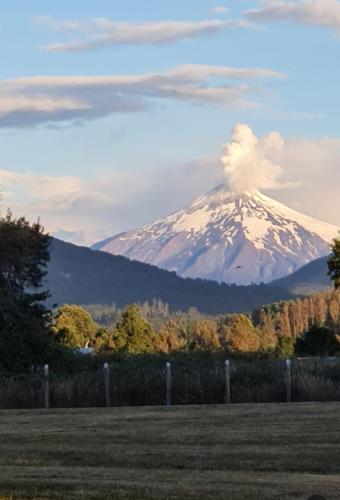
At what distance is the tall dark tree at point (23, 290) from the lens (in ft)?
132

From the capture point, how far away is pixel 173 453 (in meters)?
19.5

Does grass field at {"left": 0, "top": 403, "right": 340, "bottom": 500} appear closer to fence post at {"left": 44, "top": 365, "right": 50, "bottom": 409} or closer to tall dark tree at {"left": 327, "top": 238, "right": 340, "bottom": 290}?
fence post at {"left": 44, "top": 365, "right": 50, "bottom": 409}

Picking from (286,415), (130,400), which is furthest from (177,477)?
(130,400)

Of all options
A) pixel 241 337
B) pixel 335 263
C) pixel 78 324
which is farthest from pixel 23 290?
pixel 241 337

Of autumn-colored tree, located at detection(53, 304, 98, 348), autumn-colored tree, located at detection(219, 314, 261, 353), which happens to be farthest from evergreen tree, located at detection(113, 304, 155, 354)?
autumn-colored tree, located at detection(219, 314, 261, 353)

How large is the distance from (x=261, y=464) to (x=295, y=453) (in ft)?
5.45

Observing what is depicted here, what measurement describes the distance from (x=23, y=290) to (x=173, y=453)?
30.6 metres

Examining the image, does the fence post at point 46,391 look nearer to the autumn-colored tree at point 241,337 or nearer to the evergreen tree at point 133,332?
the evergreen tree at point 133,332

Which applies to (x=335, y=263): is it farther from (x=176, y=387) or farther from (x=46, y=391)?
(x=46, y=391)

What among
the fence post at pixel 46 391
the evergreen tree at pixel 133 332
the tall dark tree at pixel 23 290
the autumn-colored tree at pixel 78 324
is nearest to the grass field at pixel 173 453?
the fence post at pixel 46 391

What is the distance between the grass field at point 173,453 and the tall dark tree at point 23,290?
1024cm

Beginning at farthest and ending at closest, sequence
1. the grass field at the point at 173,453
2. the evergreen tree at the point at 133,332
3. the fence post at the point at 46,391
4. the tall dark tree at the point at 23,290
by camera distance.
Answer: the evergreen tree at the point at 133,332
the tall dark tree at the point at 23,290
the fence post at the point at 46,391
the grass field at the point at 173,453

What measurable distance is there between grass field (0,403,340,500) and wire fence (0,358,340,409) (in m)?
3.09

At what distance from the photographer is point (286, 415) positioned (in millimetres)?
26609
